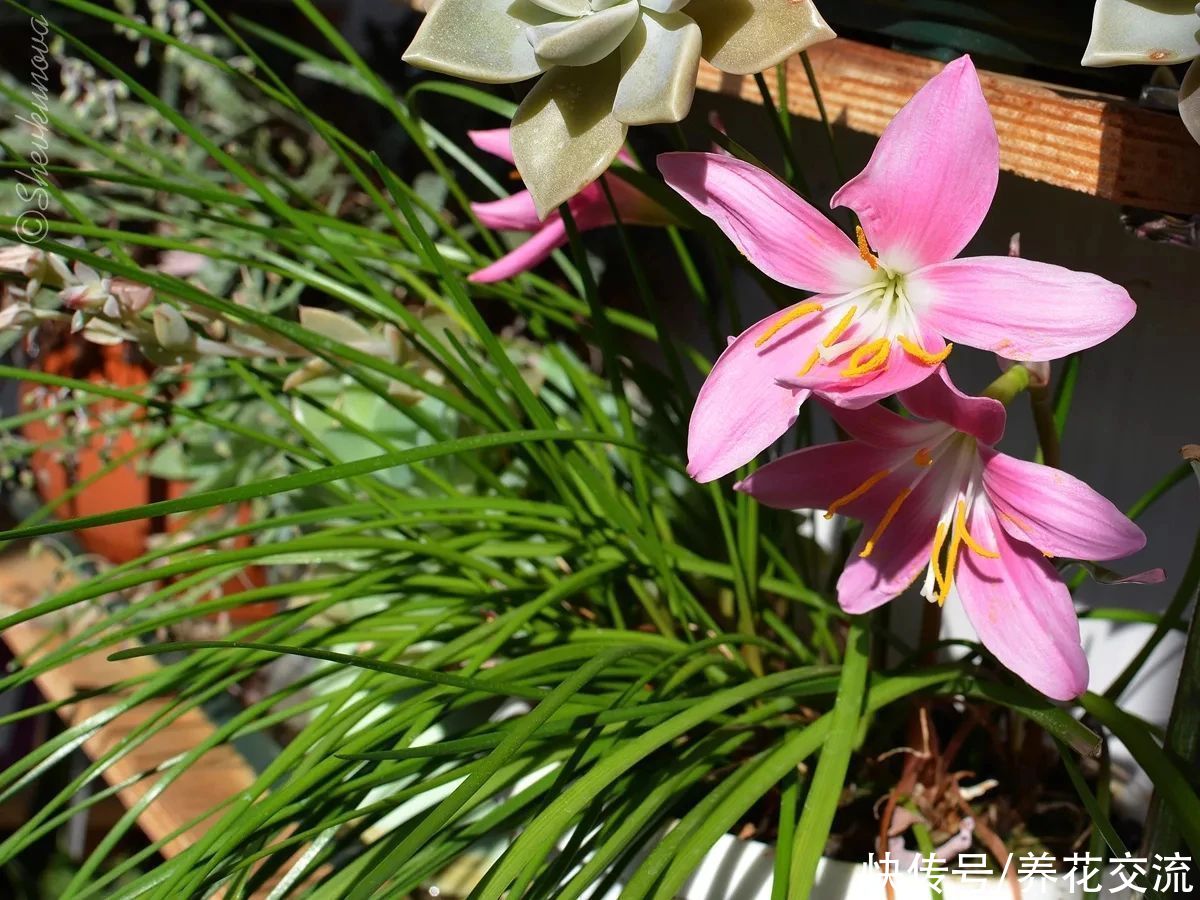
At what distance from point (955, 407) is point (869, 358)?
3cm

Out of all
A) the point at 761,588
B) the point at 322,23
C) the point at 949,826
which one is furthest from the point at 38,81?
the point at 949,826

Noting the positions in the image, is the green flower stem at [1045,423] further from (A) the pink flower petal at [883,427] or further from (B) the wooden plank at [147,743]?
(B) the wooden plank at [147,743]

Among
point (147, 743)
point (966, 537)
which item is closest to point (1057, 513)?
point (966, 537)

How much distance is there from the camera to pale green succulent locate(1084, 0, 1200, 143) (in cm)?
26

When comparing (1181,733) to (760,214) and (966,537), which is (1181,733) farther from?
(760,214)

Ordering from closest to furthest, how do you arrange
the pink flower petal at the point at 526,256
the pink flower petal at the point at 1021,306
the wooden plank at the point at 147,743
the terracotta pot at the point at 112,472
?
the pink flower petal at the point at 1021,306
the pink flower petal at the point at 526,256
the wooden plank at the point at 147,743
the terracotta pot at the point at 112,472

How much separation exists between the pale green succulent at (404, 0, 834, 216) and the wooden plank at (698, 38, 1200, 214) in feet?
0.42

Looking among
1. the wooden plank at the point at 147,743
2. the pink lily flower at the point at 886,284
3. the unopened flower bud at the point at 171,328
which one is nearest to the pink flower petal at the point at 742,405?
the pink lily flower at the point at 886,284

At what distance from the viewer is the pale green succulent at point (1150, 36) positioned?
10.2 inches

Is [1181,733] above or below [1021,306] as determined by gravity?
below

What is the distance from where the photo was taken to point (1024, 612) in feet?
1.00

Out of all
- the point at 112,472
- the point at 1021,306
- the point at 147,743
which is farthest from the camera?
the point at 112,472

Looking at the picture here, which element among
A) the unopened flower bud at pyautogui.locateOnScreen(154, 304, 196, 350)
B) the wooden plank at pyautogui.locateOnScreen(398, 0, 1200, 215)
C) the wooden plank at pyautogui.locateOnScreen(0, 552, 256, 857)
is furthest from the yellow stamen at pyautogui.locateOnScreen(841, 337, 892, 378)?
the wooden plank at pyautogui.locateOnScreen(0, 552, 256, 857)

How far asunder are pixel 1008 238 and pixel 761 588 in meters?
0.22
